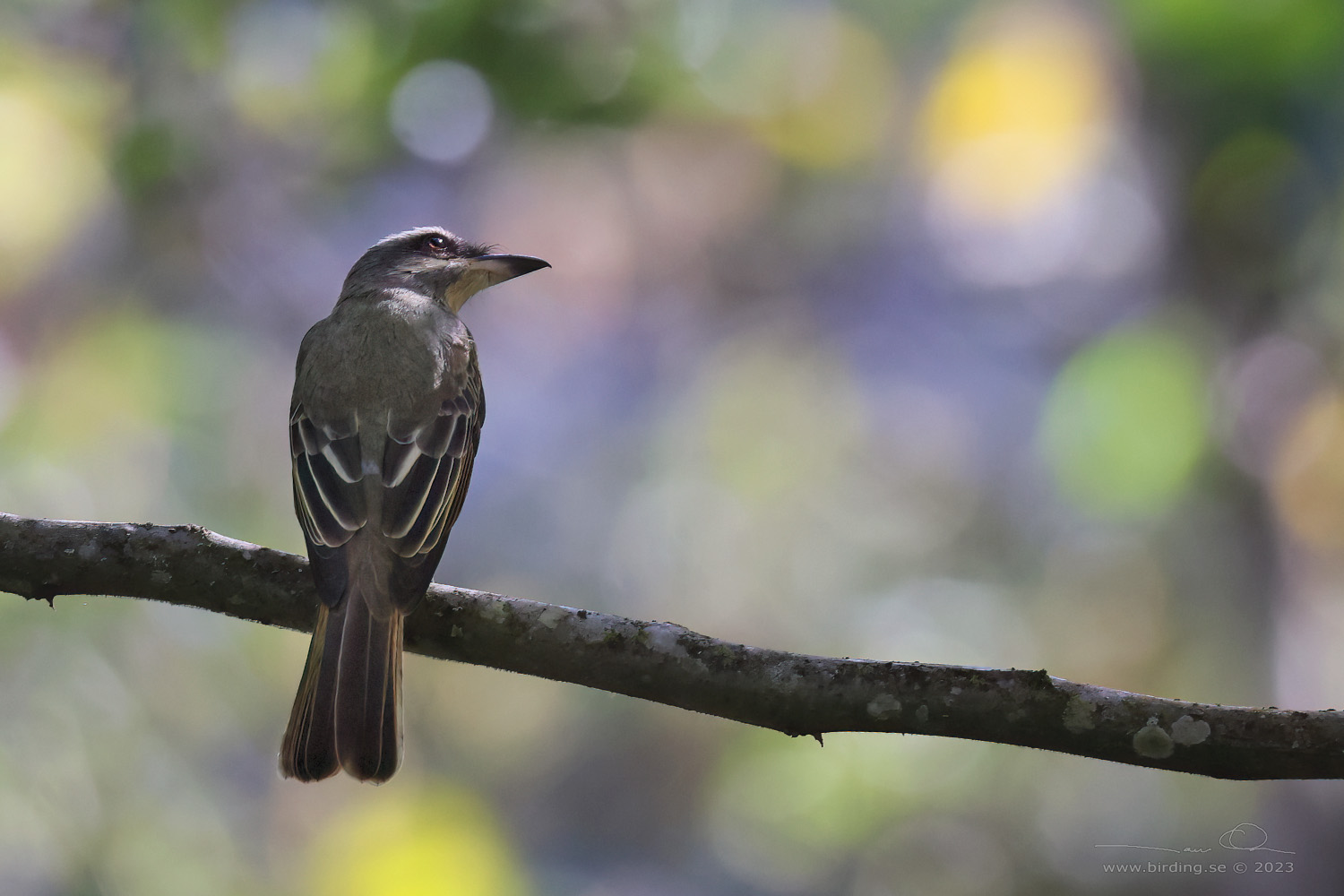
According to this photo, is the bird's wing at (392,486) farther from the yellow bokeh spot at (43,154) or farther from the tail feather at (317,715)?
the yellow bokeh spot at (43,154)

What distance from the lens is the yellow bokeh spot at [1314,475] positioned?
28.0 ft

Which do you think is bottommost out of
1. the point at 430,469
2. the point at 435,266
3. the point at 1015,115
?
the point at 430,469

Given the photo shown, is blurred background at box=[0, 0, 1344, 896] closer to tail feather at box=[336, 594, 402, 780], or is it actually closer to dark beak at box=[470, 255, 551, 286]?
dark beak at box=[470, 255, 551, 286]

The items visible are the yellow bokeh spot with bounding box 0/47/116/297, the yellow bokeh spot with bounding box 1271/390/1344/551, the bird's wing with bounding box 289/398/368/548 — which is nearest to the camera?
the bird's wing with bounding box 289/398/368/548

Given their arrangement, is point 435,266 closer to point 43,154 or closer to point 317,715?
point 317,715

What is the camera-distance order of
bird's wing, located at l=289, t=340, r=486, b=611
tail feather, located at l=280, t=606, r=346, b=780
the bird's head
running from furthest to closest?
the bird's head → bird's wing, located at l=289, t=340, r=486, b=611 → tail feather, located at l=280, t=606, r=346, b=780

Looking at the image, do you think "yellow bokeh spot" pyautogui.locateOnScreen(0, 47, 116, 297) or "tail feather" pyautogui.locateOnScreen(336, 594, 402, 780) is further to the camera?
"yellow bokeh spot" pyautogui.locateOnScreen(0, 47, 116, 297)

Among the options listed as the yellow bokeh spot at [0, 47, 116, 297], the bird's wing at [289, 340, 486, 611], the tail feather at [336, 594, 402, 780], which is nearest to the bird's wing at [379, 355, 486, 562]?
the bird's wing at [289, 340, 486, 611]

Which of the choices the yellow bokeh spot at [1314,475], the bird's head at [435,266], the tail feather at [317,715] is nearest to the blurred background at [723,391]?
the yellow bokeh spot at [1314,475]

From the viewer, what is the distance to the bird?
3.12m

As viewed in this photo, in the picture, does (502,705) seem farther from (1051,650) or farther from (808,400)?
(1051,650)

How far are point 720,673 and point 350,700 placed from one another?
3.31ft

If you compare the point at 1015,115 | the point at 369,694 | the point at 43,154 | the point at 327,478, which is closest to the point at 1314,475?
the point at 1015,115

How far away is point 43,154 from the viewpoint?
32.4 feet
